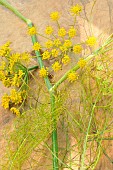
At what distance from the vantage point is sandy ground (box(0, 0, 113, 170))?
6.23ft

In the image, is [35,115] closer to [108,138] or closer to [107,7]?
[108,138]

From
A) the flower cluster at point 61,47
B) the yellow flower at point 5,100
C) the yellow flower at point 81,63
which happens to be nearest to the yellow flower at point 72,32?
the flower cluster at point 61,47

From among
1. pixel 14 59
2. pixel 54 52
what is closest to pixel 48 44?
pixel 54 52

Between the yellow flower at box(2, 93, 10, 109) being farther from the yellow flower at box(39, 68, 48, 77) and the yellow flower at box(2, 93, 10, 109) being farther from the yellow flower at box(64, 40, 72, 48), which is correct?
the yellow flower at box(64, 40, 72, 48)

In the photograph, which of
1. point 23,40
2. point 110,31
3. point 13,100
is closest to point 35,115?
point 13,100

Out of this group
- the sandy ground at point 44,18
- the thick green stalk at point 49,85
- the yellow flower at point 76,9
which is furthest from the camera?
the sandy ground at point 44,18

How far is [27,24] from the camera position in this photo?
1.90 metres

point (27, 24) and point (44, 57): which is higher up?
point (27, 24)

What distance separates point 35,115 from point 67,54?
27 cm

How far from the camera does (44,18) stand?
1.94 m

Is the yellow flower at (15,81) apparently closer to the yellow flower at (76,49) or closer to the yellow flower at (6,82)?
the yellow flower at (6,82)

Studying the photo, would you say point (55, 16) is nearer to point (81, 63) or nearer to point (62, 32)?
point (62, 32)

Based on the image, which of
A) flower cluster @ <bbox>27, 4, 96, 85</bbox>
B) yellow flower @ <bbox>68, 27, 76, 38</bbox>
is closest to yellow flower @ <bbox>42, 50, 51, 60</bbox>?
flower cluster @ <bbox>27, 4, 96, 85</bbox>

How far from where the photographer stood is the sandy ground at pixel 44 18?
1898 millimetres
